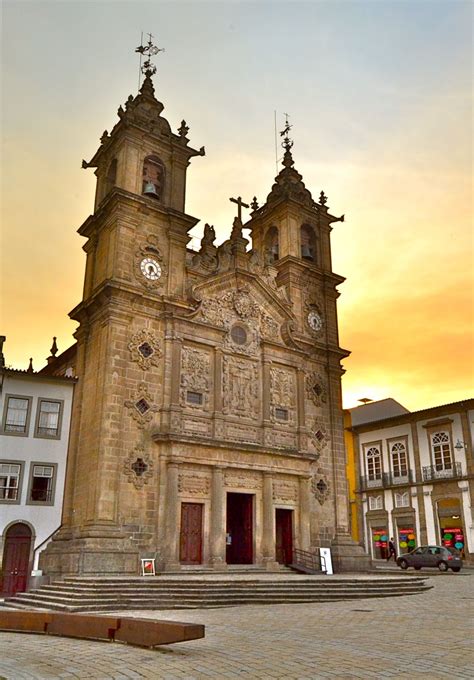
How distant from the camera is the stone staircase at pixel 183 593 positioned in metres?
16.2

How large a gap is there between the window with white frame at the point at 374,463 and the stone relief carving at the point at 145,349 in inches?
977

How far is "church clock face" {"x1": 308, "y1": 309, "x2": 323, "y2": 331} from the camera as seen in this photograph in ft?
104

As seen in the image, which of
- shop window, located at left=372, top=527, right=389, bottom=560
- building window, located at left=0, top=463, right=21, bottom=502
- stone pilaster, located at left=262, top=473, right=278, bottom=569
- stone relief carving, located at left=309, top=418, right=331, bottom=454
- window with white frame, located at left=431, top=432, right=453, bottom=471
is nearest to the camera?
building window, located at left=0, top=463, right=21, bottom=502

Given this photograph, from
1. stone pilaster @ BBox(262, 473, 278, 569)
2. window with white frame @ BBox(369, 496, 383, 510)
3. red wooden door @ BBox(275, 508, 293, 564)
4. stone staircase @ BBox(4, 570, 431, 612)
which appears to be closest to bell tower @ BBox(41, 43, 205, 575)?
stone staircase @ BBox(4, 570, 431, 612)

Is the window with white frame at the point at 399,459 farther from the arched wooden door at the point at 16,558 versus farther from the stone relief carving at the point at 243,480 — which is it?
the arched wooden door at the point at 16,558

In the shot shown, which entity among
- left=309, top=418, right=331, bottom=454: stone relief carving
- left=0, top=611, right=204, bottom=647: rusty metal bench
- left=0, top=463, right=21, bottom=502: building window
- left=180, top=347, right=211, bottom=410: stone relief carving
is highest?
left=180, top=347, right=211, bottom=410: stone relief carving

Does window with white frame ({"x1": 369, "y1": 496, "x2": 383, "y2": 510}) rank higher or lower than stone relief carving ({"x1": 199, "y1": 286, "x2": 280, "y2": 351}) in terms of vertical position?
lower

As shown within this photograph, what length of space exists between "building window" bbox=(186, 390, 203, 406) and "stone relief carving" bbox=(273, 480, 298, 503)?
5068 mm

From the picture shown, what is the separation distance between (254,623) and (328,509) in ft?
53.8

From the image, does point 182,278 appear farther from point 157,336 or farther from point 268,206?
point 268,206

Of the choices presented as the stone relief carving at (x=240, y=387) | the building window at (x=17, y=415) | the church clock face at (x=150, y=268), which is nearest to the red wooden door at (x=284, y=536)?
the stone relief carving at (x=240, y=387)

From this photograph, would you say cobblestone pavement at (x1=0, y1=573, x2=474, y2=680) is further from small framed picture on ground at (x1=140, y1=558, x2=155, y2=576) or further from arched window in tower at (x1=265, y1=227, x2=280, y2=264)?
arched window in tower at (x1=265, y1=227, x2=280, y2=264)

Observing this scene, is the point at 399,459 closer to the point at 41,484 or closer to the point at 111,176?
the point at 41,484

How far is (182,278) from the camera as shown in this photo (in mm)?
26500
